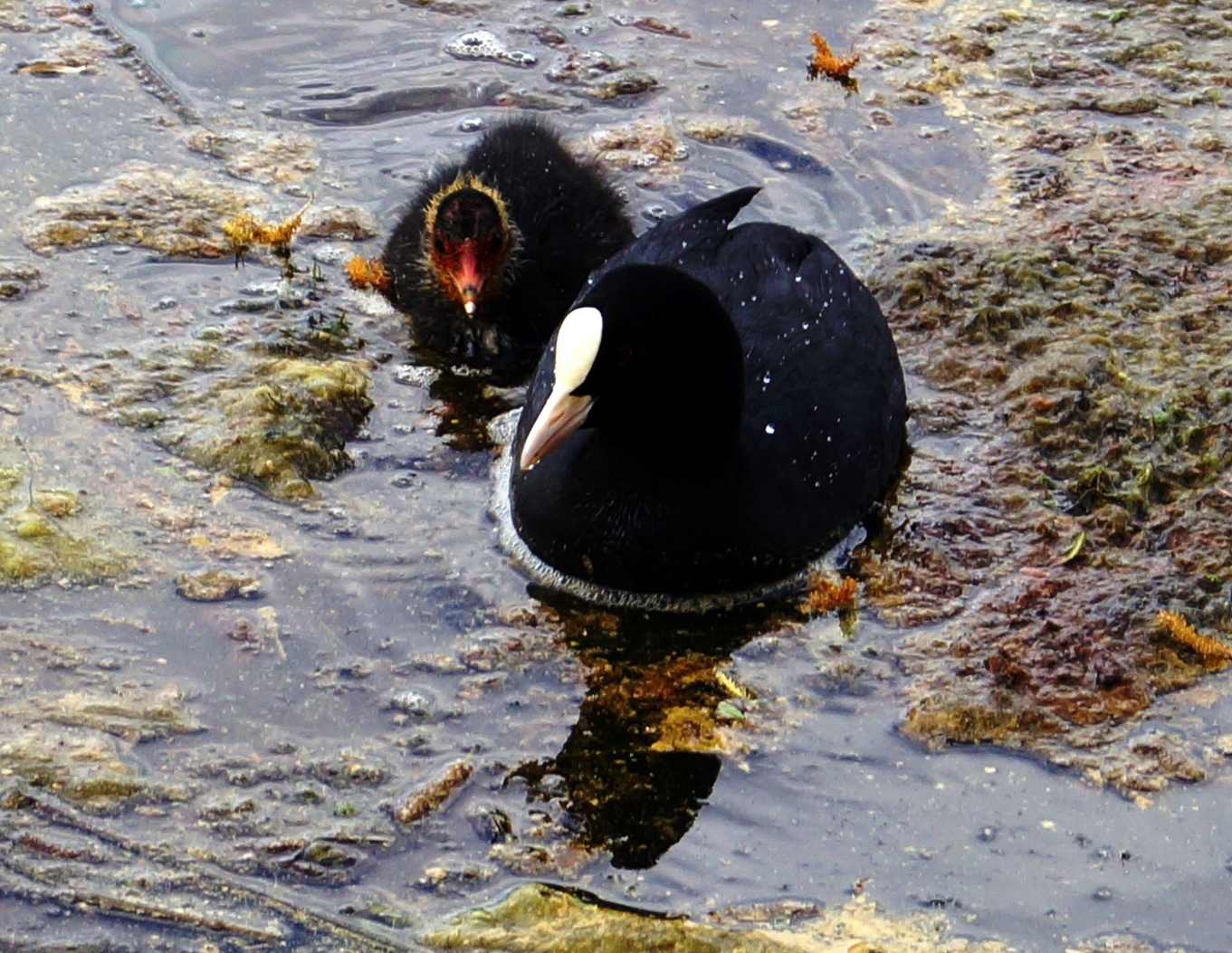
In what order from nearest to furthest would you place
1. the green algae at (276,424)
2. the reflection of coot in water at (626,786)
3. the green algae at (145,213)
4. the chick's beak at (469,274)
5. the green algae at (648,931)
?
the green algae at (648,931)
the reflection of coot in water at (626,786)
the green algae at (276,424)
the chick's beak at (469,274)
the green algae at (145,213)

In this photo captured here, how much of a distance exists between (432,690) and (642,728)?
1.79 ft

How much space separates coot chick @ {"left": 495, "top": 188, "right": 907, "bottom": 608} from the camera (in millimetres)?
4562

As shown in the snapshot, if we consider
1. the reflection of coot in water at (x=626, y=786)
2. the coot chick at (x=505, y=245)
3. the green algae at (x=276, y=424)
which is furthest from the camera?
the coot chick at (x=505, y=245)

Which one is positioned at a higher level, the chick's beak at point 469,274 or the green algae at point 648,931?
the chick's beak at point 469,274

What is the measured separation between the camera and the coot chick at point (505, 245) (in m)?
5.81

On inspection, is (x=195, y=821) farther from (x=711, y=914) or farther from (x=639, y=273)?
(x=639, y=273)

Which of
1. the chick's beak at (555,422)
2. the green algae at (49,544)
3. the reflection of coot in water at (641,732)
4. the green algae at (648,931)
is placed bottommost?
the green algae at (648,931)

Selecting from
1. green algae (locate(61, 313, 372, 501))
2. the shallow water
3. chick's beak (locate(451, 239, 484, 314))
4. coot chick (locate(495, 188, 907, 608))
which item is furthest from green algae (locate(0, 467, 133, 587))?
chick's beak (locate(451, 239, 484, 314))

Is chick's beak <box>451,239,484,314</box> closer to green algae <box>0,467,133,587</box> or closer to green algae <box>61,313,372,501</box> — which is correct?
green algae <box>61,313,372,501</box>

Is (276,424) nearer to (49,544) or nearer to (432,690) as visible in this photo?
(49,544)

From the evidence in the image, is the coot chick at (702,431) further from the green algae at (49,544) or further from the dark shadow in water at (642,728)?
the green algae at (49,544)

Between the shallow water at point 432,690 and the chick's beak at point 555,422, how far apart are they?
51cm

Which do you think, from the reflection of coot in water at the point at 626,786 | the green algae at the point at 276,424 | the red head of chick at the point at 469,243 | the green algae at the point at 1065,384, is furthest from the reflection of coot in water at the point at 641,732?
the red head of chick at the point at 469,243

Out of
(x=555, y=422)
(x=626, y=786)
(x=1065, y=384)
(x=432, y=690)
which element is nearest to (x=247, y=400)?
(x=555, y=422)
